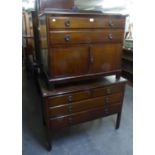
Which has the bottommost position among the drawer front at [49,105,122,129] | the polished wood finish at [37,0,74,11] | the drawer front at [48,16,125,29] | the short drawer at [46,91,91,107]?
the drawer front at [49,105,122,129]

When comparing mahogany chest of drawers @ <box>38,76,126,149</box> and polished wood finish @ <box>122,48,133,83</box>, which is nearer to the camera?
mahogany chest of drawers @ <box>38,76,126,149</box>

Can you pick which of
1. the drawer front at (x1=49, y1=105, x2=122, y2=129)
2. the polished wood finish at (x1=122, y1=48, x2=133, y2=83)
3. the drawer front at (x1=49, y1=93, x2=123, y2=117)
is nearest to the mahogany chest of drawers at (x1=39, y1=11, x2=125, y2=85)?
the drawer front at (x1=49, y1=93, x2=123, y2=117)

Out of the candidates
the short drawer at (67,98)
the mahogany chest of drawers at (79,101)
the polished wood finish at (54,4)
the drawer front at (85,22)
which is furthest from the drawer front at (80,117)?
the polished wood finish at (54,4)

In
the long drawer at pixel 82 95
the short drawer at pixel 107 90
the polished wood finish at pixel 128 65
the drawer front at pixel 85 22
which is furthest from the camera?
the polished wood finish at pixel 128 65

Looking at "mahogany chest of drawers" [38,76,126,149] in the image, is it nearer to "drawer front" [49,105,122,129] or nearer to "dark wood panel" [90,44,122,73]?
"drawer front" [49,105,122,129]

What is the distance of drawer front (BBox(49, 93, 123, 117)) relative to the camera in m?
1.56

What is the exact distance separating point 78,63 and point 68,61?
0.37 ft

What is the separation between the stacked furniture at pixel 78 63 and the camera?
1358mm

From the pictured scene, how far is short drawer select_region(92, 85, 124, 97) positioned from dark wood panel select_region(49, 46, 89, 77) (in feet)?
0.95

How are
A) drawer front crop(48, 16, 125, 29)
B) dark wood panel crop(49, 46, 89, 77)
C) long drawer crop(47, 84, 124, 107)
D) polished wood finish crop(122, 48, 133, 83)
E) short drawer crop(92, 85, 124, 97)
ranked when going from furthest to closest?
polished wood finish crop(122, 48, 133, 83)
short drawer crop(92, 85, 124, 97)
long drawer crop(47, 84, 124, 107)
dark wood panel crop(49, 46, 89, 77)
drawer front crop(48, 16, 125, 29)

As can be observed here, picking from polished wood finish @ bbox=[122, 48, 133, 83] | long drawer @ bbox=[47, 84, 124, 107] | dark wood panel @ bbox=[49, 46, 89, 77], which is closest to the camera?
dark wood panel @ bbox=[49, 46, 89, 77]

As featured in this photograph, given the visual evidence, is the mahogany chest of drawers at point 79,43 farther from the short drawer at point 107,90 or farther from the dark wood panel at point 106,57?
the short drawer at point 107,90
